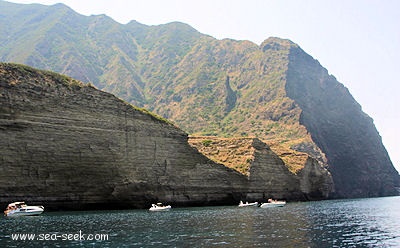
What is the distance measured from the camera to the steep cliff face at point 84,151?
61.6 meters

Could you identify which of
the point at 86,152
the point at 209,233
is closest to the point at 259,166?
the point at 86,152

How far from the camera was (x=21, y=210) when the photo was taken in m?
56.0

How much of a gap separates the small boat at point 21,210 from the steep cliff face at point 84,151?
131 inches

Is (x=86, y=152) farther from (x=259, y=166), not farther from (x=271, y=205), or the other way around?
(x=259, y=166)

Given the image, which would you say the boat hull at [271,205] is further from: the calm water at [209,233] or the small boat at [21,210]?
the small boat at [21,210]

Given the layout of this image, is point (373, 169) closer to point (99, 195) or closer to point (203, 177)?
point (203, 177)

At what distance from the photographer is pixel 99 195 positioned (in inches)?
2712

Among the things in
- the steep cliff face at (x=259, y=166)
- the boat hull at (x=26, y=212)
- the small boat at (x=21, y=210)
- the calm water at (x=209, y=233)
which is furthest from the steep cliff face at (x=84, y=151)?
the calm water at (x=209, y=233)

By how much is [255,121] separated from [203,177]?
357 ft

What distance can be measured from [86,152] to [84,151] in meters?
0.39

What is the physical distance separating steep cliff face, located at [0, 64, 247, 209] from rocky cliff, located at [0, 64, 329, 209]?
141 mm

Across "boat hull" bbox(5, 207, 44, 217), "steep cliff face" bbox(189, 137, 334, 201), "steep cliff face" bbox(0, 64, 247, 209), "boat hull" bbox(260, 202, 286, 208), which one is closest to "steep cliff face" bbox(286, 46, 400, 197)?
"steep cliff face" bbox(189, 137, 334, 201)

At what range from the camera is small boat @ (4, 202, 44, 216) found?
55219 millimetres

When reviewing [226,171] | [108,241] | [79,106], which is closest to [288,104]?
[226,171]
